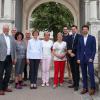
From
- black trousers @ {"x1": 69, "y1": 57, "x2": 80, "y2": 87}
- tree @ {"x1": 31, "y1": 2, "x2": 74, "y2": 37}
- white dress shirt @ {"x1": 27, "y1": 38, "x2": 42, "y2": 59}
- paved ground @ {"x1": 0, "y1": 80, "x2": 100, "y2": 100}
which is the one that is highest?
tree @ {"x1": 31, "y1": 2, "x2": 74, "y2": 37}

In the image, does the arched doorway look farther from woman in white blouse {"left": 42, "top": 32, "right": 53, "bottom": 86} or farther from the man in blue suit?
the man in blue suit

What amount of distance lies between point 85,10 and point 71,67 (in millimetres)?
5869

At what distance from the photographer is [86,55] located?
843cm

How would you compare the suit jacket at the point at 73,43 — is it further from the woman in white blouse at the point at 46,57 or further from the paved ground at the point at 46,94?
the paved ground at the point at 46,94

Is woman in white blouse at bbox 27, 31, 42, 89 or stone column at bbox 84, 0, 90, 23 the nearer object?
woman in white blouse at bbox 27, 31, 42, 89

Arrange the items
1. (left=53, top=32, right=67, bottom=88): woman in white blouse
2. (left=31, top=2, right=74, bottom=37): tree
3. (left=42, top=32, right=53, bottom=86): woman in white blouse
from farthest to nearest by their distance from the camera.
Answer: (left=31, top=2, right=74, bottom=37): tree → (left=42, top=32, right=53, bottom=86): woman in white blouse → (left=53, top=32, right=67, bottom=88): woman in white blouse

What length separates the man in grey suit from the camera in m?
8.73

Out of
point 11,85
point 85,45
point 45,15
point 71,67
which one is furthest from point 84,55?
point 45,15

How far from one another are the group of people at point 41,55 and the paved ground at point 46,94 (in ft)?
0.70

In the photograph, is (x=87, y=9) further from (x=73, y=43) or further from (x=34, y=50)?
(x=34, y=50)

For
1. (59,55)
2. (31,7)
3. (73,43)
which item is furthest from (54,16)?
(73,43)

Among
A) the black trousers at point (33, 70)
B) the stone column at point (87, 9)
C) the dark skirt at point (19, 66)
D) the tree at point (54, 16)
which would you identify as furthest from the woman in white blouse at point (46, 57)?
the tree at point (54, 16)

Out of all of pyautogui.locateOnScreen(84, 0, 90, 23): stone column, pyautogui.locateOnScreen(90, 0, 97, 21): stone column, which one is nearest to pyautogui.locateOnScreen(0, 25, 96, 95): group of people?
pyautogui.locateOnScreen(90, 0, 97, 21): stone column

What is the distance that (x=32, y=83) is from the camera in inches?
374
